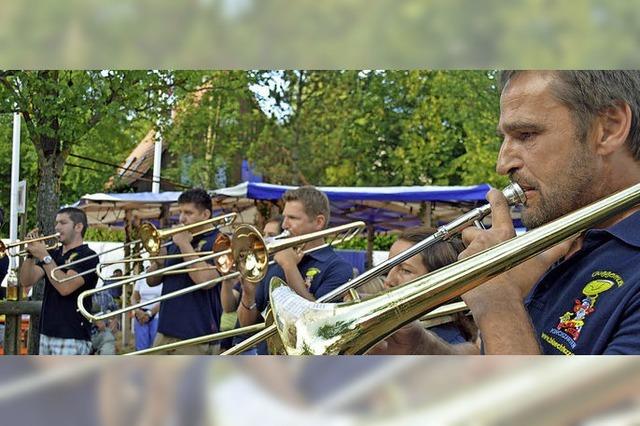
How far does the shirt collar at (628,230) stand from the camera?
1.07 meters

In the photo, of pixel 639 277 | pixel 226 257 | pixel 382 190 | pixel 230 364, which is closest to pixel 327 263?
pixel 226 257

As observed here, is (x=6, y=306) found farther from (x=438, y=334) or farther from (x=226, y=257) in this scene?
(x=438, y=334)

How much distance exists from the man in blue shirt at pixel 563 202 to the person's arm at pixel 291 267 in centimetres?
166

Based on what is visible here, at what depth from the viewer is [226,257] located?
141 inches

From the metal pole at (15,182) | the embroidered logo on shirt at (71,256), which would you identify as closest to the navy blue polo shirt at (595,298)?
the embroidered logo on shirt at (71,256)

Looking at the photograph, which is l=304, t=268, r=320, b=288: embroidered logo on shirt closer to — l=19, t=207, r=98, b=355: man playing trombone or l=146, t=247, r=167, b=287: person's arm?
l=146, t=247, r=167, b=287: person's arm

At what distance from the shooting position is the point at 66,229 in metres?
4.02

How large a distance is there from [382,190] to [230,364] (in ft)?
17.5

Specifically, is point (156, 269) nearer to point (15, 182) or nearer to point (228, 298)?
point (228, 298)

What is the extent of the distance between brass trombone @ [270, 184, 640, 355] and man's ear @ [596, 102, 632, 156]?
153 millimetres

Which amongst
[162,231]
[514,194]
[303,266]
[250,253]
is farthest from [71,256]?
[514,194]

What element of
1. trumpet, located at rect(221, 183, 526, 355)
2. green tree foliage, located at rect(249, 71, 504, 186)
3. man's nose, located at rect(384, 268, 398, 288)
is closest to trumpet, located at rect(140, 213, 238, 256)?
man's nose, located at rect(384, 268, 398, 288)

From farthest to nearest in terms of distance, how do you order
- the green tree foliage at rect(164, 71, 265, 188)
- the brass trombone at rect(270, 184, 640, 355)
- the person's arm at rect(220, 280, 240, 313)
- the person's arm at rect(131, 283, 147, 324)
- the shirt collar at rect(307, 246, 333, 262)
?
the green tree foliage at rect(164, 71, 265, 188), the person's arm at rect(131, 283, 147, 324), the person's arm at rect(220, 280, 240, 313), the shirt collar at rect(307, 246, 333, 262), the brass trombone at rect(270, 184, 640, 355)

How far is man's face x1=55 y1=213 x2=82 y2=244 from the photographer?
158 inches
